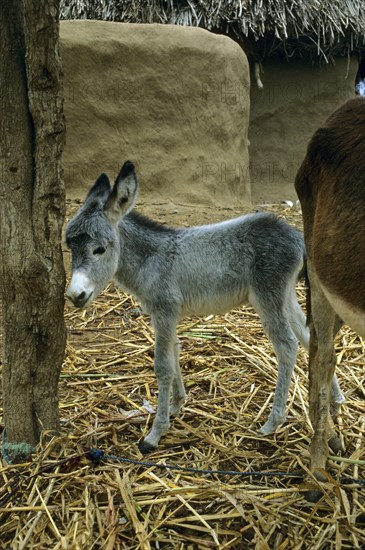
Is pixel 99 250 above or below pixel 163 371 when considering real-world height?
above

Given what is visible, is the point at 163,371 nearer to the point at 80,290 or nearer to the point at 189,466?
the point at 189,466

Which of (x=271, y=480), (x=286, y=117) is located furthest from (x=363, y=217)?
(x=286, y=117)

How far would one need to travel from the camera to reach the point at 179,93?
7.84 meters

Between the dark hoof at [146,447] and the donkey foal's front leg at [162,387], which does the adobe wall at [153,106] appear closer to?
the donkey foal's front leg at [162,387]

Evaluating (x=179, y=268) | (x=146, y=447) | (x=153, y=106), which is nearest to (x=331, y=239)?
(x=179, y=268)

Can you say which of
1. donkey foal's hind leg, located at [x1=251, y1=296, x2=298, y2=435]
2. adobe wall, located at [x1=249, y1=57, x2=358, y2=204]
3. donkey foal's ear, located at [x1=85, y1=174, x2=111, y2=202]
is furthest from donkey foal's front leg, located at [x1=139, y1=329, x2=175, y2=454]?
adobe wall, located at [x1=249, y1=57, x2=358, y2=204]

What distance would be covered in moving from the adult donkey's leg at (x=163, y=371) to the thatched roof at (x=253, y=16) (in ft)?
23.0

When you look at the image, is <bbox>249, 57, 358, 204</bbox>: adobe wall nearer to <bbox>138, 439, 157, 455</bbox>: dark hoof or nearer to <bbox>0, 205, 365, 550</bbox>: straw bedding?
<bbox>0, 205, 365, 550</bbox>: straw bedding

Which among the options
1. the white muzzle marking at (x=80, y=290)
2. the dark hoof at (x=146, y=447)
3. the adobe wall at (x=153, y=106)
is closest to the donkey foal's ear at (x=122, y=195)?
the white muzzle marking at (x=80, y=290)

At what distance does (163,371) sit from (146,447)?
431 mm

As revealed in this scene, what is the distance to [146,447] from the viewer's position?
331 cm

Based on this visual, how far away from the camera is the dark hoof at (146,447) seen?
3299mm

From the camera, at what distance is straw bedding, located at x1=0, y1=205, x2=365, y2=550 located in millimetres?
2621

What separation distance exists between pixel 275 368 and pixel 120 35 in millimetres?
4990
